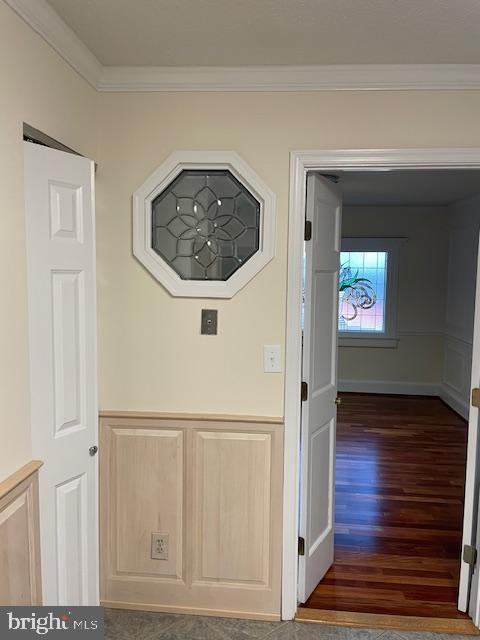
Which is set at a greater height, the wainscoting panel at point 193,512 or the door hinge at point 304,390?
the door hinge at point 304,390

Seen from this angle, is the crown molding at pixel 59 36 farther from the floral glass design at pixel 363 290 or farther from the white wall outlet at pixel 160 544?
the floral glass design at pixel 363 290

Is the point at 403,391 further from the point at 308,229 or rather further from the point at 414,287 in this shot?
the point at 308,229

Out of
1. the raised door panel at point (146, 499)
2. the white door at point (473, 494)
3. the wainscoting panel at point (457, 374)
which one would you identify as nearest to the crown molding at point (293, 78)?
A: the white door at point (473, 494)

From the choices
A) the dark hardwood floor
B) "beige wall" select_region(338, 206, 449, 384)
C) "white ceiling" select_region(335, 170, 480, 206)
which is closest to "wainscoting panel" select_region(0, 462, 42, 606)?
the dark hardwood floor

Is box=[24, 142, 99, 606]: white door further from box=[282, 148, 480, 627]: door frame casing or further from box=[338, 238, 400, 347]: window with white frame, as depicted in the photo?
box=[338, 238, 400, 347]: window with white frame

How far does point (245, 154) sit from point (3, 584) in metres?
1.86

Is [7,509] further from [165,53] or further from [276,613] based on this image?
[165,53]

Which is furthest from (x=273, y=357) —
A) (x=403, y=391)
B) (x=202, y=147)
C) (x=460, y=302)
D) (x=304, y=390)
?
(x=403, y=391)

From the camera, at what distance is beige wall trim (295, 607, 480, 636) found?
7.83ft

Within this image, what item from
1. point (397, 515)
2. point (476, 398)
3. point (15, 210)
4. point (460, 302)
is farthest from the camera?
point (460, 302)

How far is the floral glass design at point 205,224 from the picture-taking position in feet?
7.72

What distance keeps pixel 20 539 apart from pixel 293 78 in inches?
81.2

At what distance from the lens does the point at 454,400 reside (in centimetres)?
621

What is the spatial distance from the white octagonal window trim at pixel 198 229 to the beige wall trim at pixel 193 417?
555 mm
